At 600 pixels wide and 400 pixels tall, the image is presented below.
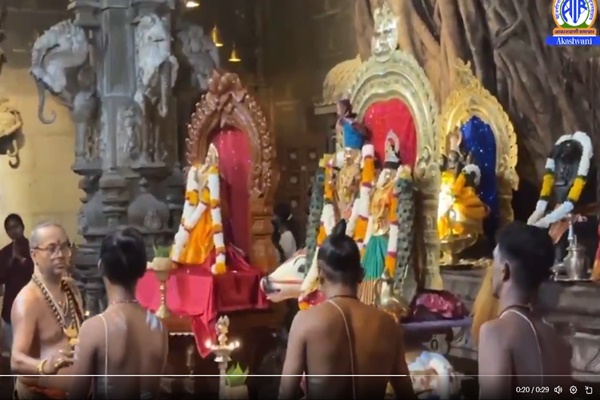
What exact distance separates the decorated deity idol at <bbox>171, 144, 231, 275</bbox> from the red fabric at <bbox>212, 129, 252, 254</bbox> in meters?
0.08

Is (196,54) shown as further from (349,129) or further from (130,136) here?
(349,129)

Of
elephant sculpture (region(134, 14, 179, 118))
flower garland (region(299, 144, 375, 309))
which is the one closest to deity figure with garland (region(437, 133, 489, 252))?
flower garland (region(299, 144, 375, 309))

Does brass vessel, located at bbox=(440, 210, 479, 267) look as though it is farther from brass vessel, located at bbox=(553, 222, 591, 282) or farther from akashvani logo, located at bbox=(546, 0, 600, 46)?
akashvani logo, located at bbox=(546, 0, 600, 46)

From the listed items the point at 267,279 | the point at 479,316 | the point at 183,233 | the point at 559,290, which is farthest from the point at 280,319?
the point at 479,316

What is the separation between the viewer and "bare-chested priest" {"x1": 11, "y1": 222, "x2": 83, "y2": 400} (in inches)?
98.8

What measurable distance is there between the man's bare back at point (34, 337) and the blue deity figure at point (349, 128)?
6.20 ft

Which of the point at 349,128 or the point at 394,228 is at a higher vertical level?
the point at 349,128

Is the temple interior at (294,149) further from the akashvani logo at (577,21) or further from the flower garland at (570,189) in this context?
the akashvani logo at (577,21)

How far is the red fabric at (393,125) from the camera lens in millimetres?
4102

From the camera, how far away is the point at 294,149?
481 centimetres

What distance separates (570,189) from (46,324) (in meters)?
2.13

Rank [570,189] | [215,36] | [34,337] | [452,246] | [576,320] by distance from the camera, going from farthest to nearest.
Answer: [215,36] < [452,246] < [570,189] < [576,320] < [34,337]

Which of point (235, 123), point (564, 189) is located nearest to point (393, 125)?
point (564, 189)

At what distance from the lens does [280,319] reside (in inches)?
175
